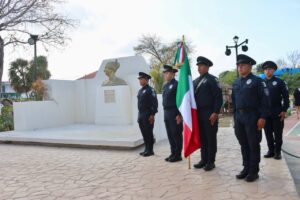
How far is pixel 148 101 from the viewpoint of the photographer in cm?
615

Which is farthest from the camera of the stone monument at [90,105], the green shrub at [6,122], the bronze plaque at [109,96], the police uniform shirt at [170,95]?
the green shrub at [6,122]

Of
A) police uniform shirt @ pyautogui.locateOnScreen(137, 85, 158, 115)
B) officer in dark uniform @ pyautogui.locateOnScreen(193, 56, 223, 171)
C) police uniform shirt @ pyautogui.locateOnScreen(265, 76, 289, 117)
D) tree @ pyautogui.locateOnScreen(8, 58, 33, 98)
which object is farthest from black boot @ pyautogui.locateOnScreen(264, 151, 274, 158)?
tree @ pyautogui.locateOnScreen(8, 58, 33, 98)

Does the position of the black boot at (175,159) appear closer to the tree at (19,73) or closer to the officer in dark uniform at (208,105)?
the officer in dark uniform at (208,105)

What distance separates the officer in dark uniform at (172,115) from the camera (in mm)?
5598

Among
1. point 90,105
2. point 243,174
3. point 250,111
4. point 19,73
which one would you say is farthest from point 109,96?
point 19,73

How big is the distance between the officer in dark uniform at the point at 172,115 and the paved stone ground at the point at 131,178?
0.24 metres

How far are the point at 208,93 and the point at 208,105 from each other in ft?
0.57

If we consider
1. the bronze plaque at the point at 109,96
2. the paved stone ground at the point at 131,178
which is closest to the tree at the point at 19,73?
the bronze plaque at the point at 109,96

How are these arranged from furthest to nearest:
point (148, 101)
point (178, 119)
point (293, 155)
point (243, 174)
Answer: point (293, 155)
point (148, 101)
point (178, 119)
point (243, 174)

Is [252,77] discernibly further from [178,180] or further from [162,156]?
[162,156]

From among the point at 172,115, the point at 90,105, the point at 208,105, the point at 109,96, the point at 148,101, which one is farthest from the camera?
the point at 90,105

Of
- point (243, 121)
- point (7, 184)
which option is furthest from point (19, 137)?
point (243, 121)

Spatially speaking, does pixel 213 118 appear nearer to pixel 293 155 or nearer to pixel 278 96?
pixel 278 96

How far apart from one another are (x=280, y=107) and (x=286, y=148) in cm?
279
